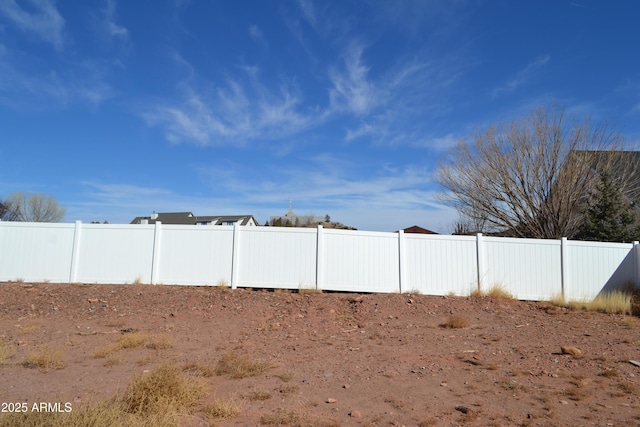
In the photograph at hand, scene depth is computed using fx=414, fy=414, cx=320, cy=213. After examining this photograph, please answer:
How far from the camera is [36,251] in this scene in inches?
473

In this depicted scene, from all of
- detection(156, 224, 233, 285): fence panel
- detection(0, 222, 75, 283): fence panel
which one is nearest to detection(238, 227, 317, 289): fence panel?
detection(156, 224, 233, 285): fence panel

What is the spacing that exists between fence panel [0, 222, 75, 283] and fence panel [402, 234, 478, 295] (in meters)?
9.78

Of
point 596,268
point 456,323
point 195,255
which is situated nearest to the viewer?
point 456,323

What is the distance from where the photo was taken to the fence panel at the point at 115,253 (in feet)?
38.3

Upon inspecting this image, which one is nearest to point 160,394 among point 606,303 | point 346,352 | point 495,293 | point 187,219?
point 346,352

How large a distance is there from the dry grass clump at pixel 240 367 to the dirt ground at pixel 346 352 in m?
0.12

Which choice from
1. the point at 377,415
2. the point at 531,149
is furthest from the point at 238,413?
the point at 531,149

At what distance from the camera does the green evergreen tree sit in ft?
52.4

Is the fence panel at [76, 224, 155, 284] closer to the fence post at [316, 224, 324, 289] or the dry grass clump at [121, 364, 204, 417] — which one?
the fence post at [316, 224, 324, 289]

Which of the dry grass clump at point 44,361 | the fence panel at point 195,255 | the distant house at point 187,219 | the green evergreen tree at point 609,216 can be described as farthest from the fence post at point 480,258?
the distant house at point 187,219

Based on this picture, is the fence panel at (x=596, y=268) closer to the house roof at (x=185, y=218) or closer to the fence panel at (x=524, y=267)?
the fence panel at (x=524, y=267)

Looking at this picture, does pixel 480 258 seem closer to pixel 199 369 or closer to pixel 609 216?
pixel 609 216

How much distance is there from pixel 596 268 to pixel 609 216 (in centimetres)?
508

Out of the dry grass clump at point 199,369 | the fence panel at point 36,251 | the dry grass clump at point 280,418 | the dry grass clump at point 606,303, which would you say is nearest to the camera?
the dry grass clump at point 280,418
